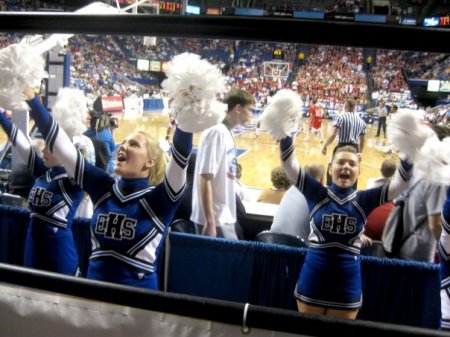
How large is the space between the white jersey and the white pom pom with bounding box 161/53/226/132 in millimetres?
1277

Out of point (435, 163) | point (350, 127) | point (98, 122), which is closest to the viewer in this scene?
point (435, 163)

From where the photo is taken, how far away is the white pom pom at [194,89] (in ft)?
3.28

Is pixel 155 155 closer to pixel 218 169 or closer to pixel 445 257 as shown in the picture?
pixel 218 169

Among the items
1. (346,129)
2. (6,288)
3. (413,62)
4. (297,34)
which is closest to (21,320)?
(6,288)

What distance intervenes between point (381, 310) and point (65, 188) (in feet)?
5.54

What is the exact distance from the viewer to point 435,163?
1.00 metres

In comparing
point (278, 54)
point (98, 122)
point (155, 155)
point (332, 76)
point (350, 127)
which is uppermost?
point (278, 54)

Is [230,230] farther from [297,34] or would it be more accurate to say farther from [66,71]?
[66,71]

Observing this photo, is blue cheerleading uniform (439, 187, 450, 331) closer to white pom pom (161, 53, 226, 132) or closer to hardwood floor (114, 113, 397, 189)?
white pom pom (161, 53, 226, 132)

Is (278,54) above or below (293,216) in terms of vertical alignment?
above

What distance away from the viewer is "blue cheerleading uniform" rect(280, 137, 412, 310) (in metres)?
1.89

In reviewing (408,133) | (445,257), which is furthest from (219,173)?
(408,133)

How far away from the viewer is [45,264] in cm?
209

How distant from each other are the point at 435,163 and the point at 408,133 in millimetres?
189
